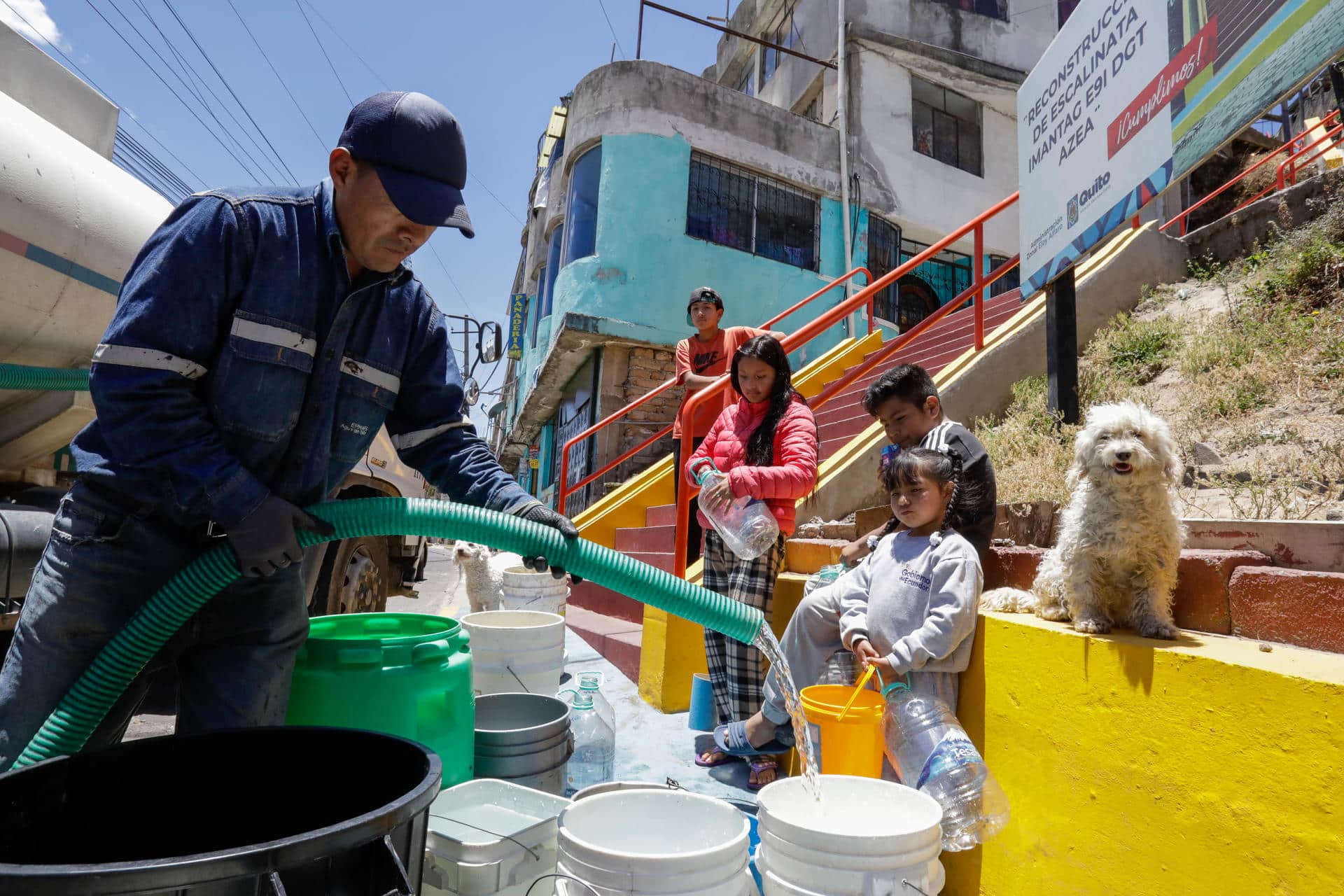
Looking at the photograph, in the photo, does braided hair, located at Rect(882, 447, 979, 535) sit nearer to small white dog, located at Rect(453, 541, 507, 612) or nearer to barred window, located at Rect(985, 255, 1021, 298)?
small white dog, located at Rect(453, 541, 507, 612)

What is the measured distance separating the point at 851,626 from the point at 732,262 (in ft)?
32.1

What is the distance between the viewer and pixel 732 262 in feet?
38.2

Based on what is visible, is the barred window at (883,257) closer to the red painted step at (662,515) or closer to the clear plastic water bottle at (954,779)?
the red painted step at (662,515)

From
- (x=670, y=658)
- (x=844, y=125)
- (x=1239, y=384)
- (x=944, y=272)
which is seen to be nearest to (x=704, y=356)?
(x=670, y=658)

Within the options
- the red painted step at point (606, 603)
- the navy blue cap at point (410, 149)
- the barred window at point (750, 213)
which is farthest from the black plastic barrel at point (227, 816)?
the barred window at point (750, 213)

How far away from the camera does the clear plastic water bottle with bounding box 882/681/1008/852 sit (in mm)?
2180

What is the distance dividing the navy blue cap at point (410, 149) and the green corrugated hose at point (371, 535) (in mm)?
729

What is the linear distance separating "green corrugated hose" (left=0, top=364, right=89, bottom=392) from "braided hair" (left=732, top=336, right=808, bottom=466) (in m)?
3.17

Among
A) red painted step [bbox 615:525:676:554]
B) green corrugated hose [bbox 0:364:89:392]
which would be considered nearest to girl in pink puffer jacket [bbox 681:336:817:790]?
red painted step [bbox 615:525:676:554]

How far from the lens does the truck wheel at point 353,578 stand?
14.3 feet

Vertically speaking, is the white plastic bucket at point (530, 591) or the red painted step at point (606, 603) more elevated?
the white plastic bucket at point (530, 591)

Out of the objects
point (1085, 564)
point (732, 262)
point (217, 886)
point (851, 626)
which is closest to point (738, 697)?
point (851, 626)

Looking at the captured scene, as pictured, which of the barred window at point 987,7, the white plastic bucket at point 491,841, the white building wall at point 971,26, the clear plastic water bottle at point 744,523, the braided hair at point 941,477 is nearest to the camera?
the white plastic bucket at point 491,841

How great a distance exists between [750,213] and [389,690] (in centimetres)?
1137
